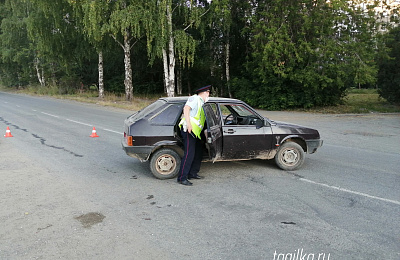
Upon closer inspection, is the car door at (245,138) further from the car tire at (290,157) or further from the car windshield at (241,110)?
the car tire at (290,157)

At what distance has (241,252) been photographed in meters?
3.65

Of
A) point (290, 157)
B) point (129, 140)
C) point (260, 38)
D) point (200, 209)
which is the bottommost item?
point (200, 209)

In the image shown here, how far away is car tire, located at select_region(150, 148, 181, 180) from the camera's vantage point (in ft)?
20.5

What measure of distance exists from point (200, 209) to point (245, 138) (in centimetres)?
211

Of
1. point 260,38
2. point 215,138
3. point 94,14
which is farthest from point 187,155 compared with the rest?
point 94,14

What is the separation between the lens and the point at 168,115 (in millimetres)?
6395

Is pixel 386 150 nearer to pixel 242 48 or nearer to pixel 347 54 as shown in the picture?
pixel 347 54

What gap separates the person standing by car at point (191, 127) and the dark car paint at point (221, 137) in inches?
11.9

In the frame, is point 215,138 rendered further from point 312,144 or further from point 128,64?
point 128,64

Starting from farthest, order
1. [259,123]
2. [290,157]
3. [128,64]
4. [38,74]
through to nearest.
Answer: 1. [38,74]
2. [128,64]
3. [290,157]
4. [259,123]

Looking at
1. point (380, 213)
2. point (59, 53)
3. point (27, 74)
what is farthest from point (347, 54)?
point (27, 74)

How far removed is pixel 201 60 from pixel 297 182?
75.2ft

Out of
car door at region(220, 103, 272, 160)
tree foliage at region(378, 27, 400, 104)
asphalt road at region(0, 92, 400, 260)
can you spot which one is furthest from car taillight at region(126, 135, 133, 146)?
tree foliage at region(378, 27, 400, 104)

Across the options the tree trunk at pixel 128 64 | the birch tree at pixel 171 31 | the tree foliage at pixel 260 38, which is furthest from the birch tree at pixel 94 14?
the birch tree at pixel 171 31
